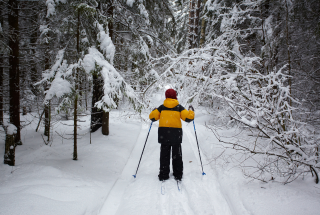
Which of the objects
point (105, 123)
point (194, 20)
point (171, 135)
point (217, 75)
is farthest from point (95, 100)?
point (194, 20)

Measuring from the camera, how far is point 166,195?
135 inches

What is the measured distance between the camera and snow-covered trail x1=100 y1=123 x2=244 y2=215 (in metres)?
2.98

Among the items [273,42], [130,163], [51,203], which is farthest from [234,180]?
[273,42]

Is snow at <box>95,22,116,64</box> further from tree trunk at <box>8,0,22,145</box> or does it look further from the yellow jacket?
tree trunk at <box>8,0,22,145</box>

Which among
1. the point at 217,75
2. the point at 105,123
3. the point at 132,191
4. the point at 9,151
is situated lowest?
the point at 132,191

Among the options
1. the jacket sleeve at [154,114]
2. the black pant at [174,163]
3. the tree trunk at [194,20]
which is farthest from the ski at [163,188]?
the tree trunk at [194,20]

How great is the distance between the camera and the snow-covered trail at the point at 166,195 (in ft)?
9.78

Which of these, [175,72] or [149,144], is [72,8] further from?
[149,144]

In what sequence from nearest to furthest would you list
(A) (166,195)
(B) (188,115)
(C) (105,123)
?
(A) (166,195) < (B) (188,115) < (C) (105,123)

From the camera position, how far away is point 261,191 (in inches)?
127

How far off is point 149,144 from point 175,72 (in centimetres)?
353

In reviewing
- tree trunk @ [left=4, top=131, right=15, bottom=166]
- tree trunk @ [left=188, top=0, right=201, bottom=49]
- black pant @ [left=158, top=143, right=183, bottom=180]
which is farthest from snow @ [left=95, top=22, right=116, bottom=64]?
tree trunk @ [left=188, top=0, right=201, bottom=49]

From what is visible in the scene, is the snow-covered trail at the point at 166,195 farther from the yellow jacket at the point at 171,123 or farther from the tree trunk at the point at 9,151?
the tree trunk at the point at 9,151

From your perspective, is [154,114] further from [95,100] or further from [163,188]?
[95,100]
